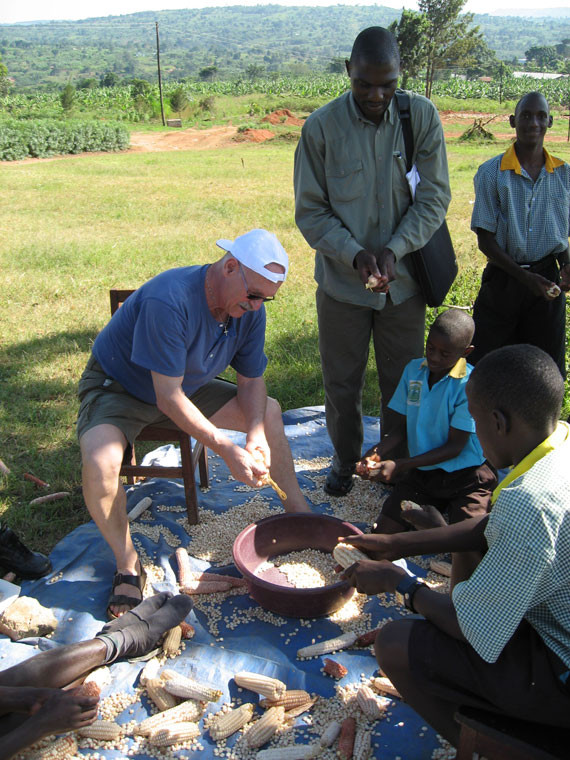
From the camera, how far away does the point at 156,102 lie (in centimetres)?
4331

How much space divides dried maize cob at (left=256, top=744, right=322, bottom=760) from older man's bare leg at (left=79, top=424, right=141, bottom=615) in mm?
940

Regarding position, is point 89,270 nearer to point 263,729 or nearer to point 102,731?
point 102,731

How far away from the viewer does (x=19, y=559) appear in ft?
10.6

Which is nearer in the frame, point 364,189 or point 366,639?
point 366,639

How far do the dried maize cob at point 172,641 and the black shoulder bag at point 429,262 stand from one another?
2074 millimetres

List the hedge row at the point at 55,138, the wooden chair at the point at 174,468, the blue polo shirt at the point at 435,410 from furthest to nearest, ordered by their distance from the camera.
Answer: the hedge row at the point at 55,138 → the wooden chair at the point at 174,468 → the blue polo shirt at the point at 435,410

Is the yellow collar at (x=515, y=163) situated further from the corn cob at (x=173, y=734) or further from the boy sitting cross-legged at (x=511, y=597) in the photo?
the corn cob at (x=173, y=734)

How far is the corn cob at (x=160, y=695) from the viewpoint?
253 centimetres

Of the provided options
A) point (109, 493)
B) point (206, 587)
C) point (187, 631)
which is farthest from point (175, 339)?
point (187, 631)

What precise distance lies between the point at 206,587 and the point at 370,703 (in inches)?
37.9

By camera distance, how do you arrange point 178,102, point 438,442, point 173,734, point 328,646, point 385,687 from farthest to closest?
point 178,102 → point 438,442 → point 328,646 → point 385,687 → point 173,734

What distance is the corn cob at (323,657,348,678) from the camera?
8.77ft

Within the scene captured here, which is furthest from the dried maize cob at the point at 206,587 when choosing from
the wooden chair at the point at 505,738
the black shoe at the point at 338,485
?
the wooden chair at the point at 505,738

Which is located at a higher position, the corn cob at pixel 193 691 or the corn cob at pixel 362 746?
the corn cob at pixel 193 691
